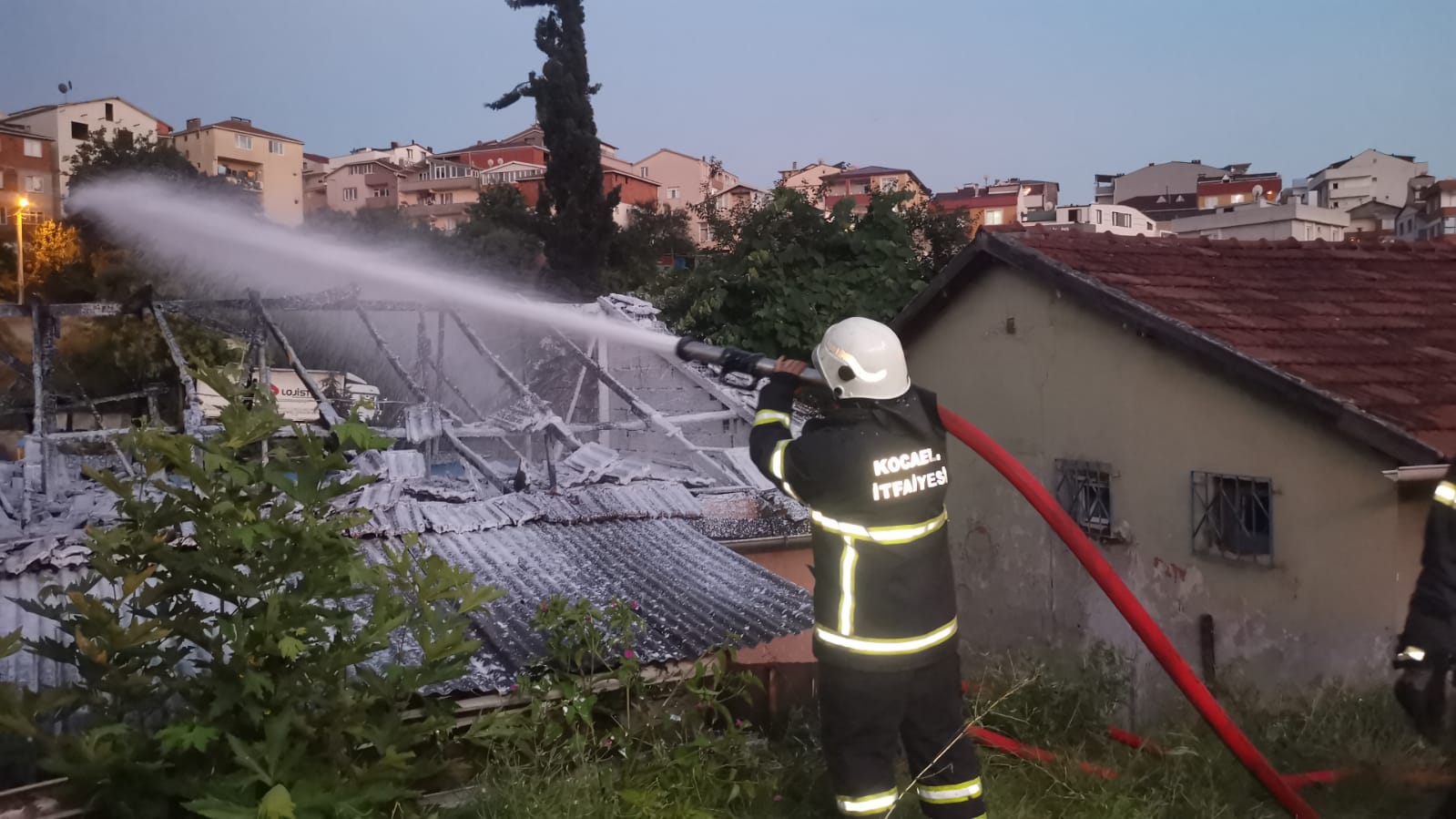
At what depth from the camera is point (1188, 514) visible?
7.85 m

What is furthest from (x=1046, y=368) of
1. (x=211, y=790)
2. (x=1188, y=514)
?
(x=211, y=790)

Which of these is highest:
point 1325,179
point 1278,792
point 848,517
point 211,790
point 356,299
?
point 1325,179

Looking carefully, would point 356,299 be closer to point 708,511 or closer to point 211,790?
point 708,511

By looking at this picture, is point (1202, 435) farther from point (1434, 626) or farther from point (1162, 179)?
point (1162, 179)

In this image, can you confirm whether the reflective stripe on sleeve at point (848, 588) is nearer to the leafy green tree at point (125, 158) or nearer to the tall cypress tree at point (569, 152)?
the leafy green tree at point (125, 158)

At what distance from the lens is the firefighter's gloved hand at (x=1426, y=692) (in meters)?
3.40

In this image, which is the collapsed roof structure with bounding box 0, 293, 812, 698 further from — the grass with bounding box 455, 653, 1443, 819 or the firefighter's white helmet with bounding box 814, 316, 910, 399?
the firefighter's white helmet with bounding box 814, 316, 910, 399

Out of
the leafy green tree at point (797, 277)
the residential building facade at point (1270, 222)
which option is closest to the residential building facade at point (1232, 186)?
the residential building facade at point (1270, 222)

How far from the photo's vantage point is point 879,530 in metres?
3.58

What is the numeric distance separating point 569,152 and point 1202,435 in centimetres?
2497

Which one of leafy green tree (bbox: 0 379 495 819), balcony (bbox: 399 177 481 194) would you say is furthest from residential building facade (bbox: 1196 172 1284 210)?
leafy green tree (bbox: 0 379 495 819)

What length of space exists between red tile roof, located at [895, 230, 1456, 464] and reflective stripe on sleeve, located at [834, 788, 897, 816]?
14.6ft

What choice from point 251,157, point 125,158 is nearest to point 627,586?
point 125,158

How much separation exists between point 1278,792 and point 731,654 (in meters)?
2.44
